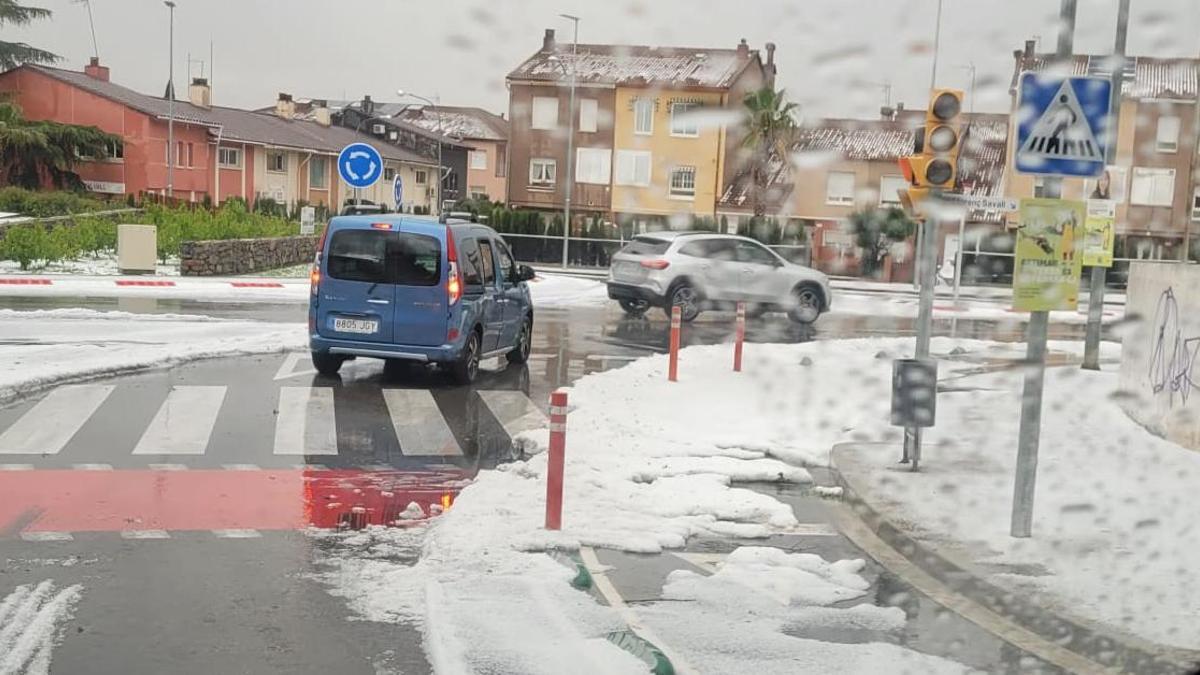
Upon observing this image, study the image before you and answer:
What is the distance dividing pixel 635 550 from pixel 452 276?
653 centimetres

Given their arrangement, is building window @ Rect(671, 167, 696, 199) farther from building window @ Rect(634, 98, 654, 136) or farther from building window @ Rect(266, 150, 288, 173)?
building window @ Rect(266, 150, 288, 173)

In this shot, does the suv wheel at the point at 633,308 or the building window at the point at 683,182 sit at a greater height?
the building window at the point at 683,182

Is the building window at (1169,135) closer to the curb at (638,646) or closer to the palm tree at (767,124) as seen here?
the palm tree at (767,124)

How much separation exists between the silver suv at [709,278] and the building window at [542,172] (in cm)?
224

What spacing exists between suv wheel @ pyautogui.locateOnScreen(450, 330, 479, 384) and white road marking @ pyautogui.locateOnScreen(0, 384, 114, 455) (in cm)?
346

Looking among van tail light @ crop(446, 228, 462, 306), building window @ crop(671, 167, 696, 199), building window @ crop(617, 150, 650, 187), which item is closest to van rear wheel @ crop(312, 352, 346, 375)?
van tail light @ crop(446, 228, 462, 306)

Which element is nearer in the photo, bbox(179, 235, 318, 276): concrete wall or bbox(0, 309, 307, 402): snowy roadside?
bbox(0, 309, 307, 402): snowy roadside

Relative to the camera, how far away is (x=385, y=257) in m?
13.4

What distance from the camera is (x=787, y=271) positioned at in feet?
81.1

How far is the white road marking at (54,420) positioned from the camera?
31.8 ft

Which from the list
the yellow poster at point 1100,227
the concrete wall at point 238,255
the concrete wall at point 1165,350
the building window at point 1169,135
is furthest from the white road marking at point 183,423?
the concrete wall at point 238,255

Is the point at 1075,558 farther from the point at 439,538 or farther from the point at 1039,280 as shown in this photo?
the point at 439,538

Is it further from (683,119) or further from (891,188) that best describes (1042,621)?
(891,188)

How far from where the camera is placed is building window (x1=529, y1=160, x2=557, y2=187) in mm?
19119
